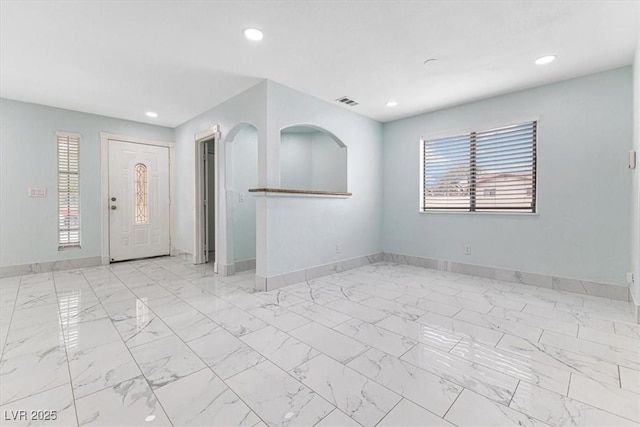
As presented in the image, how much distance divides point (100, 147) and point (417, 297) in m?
5.52

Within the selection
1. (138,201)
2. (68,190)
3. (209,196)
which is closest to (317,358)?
(209,196)

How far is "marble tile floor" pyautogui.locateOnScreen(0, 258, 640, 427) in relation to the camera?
1.41 m

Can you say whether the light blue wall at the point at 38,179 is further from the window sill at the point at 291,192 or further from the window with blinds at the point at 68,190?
the window sill at the point at 291,192

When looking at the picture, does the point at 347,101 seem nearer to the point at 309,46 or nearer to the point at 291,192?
the point at 309,46

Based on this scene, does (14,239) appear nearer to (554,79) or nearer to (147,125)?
(147,125)

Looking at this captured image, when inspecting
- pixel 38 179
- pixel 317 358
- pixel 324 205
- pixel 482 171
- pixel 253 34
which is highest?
pixel 253 34

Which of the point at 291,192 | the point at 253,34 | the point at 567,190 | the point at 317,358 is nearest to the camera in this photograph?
the point at 317,358

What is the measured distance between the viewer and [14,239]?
13.5 ft

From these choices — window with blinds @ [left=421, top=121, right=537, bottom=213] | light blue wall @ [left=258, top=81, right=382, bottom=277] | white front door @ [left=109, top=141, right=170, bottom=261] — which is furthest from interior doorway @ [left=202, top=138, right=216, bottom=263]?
window with blinds @ [left=421, top=121, right=537, bottom=213]

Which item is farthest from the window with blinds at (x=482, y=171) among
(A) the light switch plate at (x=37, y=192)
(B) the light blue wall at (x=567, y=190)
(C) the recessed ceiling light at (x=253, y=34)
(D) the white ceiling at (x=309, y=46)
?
(A) the light switch plate at (x=37, y=192)

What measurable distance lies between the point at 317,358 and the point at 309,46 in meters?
2.67

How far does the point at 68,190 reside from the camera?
4.58 meters

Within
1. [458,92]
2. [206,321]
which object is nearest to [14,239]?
[206,321]

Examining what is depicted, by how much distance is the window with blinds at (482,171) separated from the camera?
146 inches
